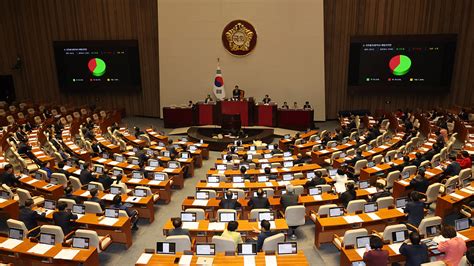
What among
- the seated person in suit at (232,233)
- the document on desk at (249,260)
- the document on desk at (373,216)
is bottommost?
the document on desk at (373,216)

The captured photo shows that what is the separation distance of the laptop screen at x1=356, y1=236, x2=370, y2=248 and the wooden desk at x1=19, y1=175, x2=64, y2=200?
899 centimetres

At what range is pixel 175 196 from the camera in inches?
537

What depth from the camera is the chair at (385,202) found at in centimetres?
1016

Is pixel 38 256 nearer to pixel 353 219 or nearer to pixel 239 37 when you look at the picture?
pixel 353 219

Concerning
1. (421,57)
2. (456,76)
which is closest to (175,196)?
(421,57)

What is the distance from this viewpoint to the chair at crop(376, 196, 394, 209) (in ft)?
33.3

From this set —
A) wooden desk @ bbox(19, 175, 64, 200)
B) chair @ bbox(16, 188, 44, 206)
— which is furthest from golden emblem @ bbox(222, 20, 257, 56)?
chair @ bbox(16, 188, 44, 206)

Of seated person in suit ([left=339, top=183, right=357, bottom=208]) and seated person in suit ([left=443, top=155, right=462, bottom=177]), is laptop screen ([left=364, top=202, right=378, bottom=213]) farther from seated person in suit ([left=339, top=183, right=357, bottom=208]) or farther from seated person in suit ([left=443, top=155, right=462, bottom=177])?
seated person in suit ([left=443, top=155, right=462, bottom=177])

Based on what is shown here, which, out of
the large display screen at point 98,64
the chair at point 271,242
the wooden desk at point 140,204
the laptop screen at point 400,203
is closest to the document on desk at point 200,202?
the wooden desk at point 140,204

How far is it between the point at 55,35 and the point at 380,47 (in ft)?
72.7

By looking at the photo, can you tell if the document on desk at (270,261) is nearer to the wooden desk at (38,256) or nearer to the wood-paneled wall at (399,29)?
the wooden desk at (38,256)

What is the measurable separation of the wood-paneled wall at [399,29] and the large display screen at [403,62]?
0.78 m

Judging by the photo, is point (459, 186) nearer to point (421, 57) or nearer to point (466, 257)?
point (466, 257)

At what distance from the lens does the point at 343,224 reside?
927cm
